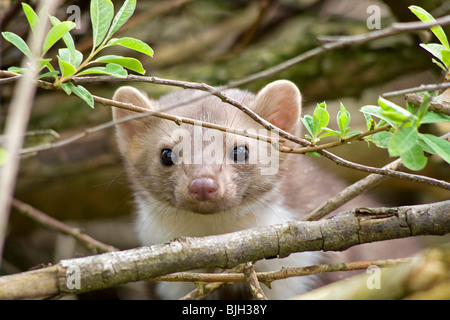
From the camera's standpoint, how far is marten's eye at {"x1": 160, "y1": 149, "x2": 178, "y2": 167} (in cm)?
324

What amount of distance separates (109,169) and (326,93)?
6.64 feet

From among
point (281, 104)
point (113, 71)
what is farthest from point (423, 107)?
point (281, 104)

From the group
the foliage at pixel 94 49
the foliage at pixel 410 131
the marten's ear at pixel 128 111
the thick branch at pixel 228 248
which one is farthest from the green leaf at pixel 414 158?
the marten's ear at pixel 128 111

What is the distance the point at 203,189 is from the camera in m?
Answer: 2.85

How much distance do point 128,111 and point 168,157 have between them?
551 millimetres

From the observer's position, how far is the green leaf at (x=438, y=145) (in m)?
1.92

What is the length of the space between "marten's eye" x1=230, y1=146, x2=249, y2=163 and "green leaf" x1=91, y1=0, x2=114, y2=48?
1.22m

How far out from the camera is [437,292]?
204cm

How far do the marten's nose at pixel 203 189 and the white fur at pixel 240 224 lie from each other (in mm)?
544

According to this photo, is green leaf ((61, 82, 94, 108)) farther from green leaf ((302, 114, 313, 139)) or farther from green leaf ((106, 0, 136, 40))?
green leaf ((302, 114, 313, 139))

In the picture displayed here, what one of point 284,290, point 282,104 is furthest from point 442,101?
point 284,290

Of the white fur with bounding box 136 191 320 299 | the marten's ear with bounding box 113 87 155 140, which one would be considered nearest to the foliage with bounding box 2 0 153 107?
the marten's ear with bounding box 113 87 155 140

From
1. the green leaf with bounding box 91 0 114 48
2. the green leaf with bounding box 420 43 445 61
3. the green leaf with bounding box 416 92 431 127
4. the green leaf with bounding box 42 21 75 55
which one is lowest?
the green leaf with bounding box 416 92 431 127

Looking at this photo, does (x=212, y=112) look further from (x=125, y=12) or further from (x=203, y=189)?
(x=125, y=12)
